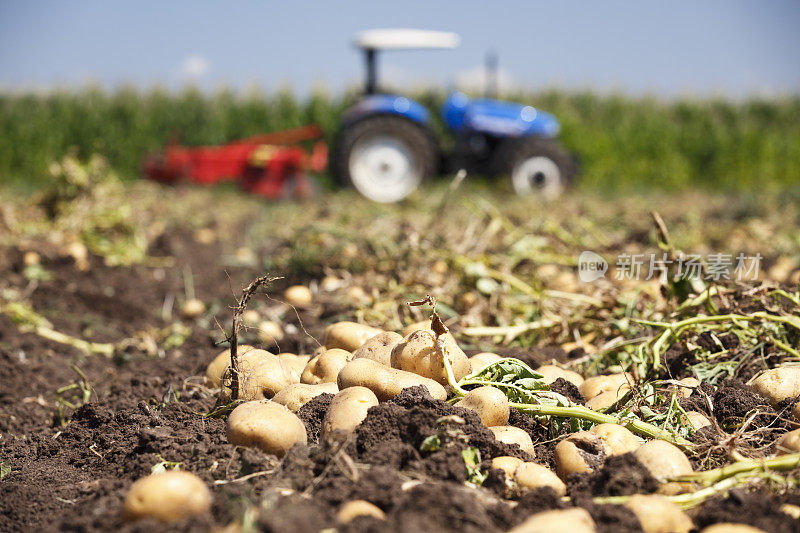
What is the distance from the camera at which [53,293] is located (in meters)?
4.49

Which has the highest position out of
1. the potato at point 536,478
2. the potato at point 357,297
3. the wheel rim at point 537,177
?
the potato at point 536,478

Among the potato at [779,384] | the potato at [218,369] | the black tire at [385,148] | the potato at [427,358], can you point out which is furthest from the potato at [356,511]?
the black tire at [385,148]

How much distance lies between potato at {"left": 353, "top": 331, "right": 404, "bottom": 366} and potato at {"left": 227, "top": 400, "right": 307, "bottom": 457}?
401 millimetres

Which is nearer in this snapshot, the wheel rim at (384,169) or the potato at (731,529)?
the potato at (731,529)

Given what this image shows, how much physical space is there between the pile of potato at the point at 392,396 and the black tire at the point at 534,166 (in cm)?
832

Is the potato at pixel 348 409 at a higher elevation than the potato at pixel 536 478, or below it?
higher

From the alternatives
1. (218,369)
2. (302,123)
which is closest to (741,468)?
(218,369)

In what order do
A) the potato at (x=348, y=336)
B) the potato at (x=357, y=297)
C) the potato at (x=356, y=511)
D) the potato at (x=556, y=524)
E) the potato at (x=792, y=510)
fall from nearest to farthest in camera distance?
the potato at (x=556, y=524)
the potato at (x=356, y=511)
the potato at (x=792, y=510)
the potato at (x=348, y=336)
the potato at (x=357, y=297)

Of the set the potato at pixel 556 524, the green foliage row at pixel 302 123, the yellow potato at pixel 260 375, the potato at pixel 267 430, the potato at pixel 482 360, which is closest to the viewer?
the potato at pixel 556 524

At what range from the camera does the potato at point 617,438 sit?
5.85 ft

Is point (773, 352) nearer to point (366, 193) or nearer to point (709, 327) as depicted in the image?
point (709, 327)

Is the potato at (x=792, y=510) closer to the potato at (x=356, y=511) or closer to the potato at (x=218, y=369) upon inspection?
the potato at (x=356, y=511)

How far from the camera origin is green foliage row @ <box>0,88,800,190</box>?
15875mm

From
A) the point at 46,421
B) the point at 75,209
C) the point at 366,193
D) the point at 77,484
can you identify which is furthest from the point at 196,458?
the point at 366,193
